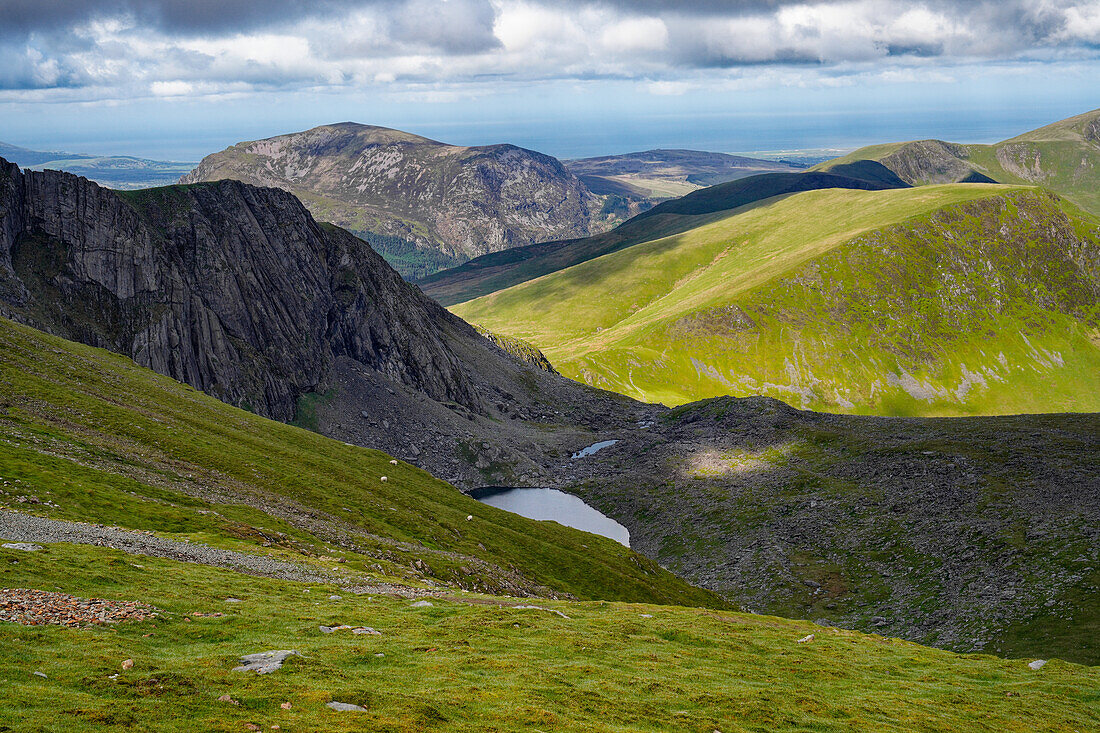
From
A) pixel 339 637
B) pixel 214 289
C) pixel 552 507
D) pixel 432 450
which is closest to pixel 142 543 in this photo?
pixel 339 637

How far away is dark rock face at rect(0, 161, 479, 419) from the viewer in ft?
397

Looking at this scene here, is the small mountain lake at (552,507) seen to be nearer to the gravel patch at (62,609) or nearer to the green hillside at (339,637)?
the green hillside at (339,637)

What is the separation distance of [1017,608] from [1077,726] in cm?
4616

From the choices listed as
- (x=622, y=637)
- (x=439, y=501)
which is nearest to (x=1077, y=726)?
(x=622, y=637)

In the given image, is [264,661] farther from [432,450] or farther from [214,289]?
[214,289]

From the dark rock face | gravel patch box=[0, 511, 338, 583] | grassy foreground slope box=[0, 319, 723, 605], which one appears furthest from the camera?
the dark rock face

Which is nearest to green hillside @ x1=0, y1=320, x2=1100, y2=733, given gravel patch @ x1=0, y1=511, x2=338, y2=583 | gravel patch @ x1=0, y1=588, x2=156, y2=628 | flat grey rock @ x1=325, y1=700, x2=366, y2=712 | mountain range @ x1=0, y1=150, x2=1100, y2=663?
flat grey rock @ x1=325, y1=700, x2=366, y2=712

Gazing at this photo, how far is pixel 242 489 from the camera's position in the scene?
73375 millimetres

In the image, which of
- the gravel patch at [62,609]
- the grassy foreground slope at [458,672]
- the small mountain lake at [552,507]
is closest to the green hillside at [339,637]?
the grassy foreground slope at [458,672]

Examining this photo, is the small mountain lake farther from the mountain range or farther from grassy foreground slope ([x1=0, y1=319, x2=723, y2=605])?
grassy foreground slope ([x1=0, y1=319, x2=723, y2=605])

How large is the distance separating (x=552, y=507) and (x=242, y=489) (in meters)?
81.3

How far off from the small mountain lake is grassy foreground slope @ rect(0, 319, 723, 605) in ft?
88.9

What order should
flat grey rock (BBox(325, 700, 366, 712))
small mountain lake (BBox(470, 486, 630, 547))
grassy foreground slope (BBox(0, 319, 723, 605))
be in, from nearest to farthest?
flat grey rock (BBox(325, 700, 366, 712))
grassy foreground slope (BBox(0, 319, 723, 605))
small mountain lake (BBox(470, 486, 630, 547))

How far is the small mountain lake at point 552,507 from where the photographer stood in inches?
5349
